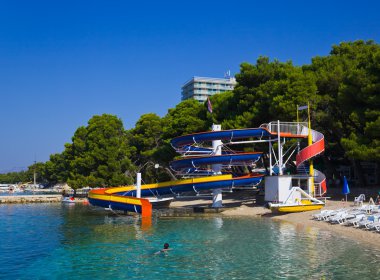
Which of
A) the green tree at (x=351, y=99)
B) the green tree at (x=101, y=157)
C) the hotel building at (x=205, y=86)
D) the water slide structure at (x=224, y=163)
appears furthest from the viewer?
the hotel building at (x=205, y=86)

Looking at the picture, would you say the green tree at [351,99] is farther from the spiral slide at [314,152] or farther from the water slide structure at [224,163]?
the water slide structure at [224,163]

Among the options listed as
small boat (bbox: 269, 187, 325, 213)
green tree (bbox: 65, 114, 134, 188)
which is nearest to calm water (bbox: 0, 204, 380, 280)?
small boat (bbox: 269, 187, 325, 213)

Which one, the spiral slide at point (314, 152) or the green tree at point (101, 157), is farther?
the green tree at point (101, 157)

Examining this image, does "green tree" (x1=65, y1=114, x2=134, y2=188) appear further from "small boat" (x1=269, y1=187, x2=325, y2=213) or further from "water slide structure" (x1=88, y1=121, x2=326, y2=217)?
"small boat" (x1=269, y1=187, x2=325, y2=213)

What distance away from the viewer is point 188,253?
20.2m

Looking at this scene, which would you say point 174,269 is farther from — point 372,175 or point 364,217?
point 372,175

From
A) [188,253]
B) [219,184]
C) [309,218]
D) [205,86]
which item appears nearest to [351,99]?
[309,218]

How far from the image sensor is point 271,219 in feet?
108

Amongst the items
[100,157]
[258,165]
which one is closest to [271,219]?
[258,165]

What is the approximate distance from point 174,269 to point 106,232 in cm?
1234

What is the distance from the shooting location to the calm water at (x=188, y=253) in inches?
639

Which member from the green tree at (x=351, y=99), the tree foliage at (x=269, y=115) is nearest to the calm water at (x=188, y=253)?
the green tree at (x=351, y=99)

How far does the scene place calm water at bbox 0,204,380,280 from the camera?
16234 millimetres

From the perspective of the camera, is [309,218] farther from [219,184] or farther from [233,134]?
[233,134]
